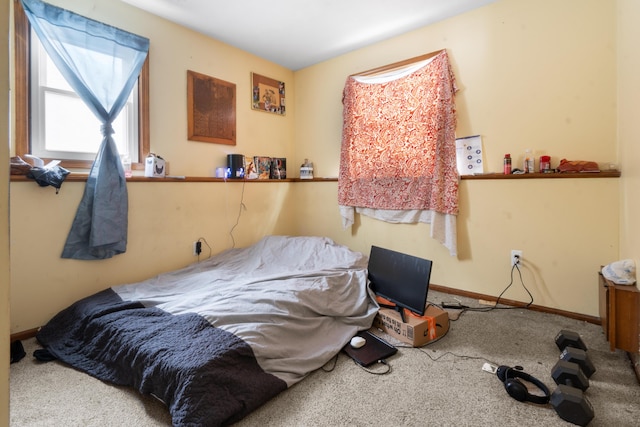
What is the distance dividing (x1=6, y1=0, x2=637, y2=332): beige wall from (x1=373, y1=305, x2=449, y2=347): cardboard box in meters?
0.87

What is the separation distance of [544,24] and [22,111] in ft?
11.7

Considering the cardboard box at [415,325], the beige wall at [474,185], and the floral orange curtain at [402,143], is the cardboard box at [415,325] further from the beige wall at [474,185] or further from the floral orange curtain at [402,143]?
the floral orange curtain at [402,143]

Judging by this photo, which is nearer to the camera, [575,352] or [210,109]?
[575,352]

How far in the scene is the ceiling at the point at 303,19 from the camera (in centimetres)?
249

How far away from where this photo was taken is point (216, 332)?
5.06 ft

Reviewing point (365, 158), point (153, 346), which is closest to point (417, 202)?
point (365, 158)

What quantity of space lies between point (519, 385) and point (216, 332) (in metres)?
1.39

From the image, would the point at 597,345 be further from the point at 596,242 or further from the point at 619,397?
the point at 596,242

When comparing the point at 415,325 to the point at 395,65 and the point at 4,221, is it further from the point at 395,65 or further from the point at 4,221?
the point at 395,65

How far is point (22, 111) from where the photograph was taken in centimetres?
200

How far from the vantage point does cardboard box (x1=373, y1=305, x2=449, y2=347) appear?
5.98ft

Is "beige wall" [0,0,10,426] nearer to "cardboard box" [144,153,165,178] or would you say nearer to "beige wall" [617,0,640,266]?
"cardboard box" [144,153,165,178]

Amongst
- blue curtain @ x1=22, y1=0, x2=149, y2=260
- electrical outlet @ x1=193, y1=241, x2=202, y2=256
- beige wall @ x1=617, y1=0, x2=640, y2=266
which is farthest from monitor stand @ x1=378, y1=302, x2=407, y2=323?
blue curtain @ x1=22, y1=0, x2=149, y2=260

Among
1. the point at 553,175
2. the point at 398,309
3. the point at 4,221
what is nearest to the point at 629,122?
the point at 553,175
